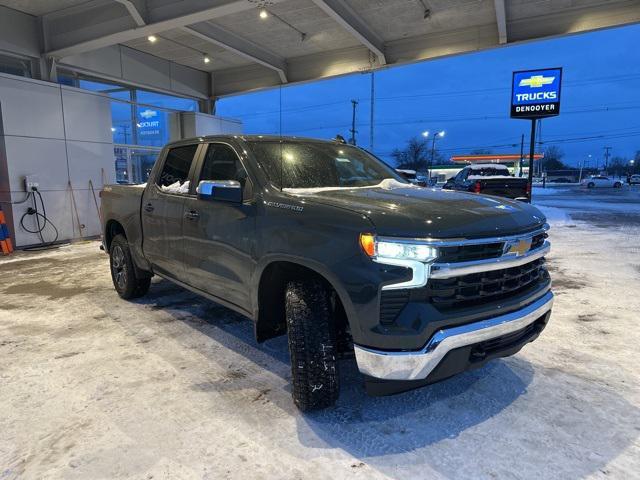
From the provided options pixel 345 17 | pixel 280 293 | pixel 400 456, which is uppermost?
pixel 345 17

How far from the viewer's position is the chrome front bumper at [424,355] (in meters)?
2.36

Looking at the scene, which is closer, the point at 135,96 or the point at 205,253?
the point at 205,253

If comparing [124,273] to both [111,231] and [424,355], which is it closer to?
[111,231]

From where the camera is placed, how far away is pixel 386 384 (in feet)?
8.18

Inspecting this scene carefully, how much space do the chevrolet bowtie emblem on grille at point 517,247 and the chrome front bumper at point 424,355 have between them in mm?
418

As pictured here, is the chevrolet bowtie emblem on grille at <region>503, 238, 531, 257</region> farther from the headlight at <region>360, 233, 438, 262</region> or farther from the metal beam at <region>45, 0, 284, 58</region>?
the metal beam at <region>45, 0, 284, 58</region>

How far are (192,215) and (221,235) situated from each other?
1.68 ft

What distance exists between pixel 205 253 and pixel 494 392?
95.0 inches

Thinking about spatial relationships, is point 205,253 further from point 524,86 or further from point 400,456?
point 524,86

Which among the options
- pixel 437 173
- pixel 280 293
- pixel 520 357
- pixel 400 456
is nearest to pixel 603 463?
pixel 400 456

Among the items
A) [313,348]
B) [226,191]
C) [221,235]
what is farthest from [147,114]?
[313,348]

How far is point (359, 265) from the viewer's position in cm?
244

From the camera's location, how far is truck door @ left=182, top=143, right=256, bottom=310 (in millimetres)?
3262

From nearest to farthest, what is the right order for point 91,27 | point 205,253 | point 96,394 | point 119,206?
point 96,394, point 205,253, point 119,206, point 91,27
